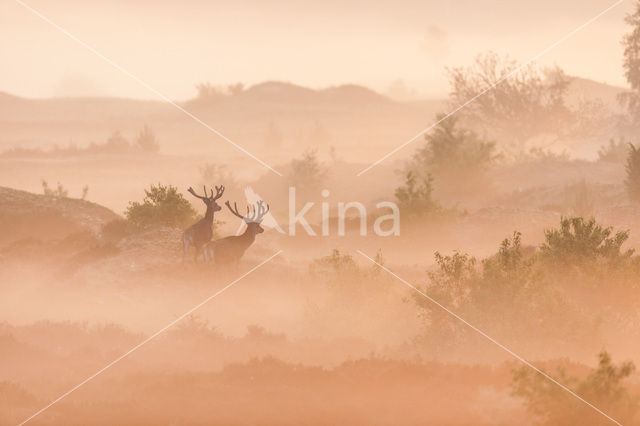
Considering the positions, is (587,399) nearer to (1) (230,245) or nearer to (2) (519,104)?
(1) (230,245)

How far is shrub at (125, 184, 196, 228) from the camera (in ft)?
79.1

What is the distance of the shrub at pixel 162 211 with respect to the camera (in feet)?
79.1

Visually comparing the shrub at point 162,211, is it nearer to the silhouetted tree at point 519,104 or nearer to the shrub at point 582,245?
the shrub at point 582,245

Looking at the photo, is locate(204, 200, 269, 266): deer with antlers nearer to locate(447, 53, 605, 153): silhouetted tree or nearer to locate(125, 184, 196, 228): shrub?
locate(125, 184, 196, 228): shrub

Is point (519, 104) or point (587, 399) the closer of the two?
point (587, 399)

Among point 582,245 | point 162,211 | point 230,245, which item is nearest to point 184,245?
point 230,245

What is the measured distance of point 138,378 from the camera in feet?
43.6

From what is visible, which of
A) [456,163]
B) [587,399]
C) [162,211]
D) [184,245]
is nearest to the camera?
[587,399]

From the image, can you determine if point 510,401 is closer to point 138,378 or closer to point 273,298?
point 138,378

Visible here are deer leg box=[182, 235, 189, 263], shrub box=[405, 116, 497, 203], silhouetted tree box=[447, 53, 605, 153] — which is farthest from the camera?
silhouetted tree box=[447, 53, 605, 153]

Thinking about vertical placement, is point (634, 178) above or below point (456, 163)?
below

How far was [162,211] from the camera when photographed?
2417 cm

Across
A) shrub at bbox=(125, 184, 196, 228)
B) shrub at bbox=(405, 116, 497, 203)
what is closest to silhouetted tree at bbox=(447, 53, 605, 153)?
shrub at bbox=(405, 116, 497, 203)

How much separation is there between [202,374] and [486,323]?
6.92 meters
